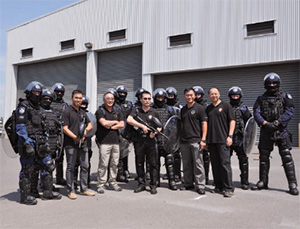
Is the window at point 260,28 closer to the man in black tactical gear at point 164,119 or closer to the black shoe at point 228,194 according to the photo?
the man in black tactical gear at point 164,119

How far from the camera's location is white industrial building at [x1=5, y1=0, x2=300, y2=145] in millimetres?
13531

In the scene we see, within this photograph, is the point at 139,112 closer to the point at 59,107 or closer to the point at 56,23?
the point at 59,107

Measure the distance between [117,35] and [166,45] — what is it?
3.73 m

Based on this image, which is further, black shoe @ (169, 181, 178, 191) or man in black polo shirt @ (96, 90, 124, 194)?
black shoe @ (169, 181, 178, 191)

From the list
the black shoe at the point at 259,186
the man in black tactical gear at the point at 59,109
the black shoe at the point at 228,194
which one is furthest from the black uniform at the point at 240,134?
the man in black tactical gear at the point at 59,109

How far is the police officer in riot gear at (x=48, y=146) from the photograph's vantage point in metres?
4.89

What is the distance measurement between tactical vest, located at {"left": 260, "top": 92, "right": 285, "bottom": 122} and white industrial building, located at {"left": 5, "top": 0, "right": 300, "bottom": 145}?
8.70 m

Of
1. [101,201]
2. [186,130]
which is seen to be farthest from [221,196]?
[101,201]

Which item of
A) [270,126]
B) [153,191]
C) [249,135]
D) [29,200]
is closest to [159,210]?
[153,191]

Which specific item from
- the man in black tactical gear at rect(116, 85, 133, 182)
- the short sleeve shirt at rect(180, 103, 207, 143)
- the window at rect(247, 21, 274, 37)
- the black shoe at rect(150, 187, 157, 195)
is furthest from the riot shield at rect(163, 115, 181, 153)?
the window at rect(247, 21, 274, 37)

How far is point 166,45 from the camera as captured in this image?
53.7 ft

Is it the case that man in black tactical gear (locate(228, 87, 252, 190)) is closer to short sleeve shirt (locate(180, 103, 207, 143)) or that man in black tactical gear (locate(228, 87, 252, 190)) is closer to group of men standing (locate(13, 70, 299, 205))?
group of men standing (locate(13, 70, 299, 205))

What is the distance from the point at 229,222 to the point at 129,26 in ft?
51.3

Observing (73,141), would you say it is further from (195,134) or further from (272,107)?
(272,107)
